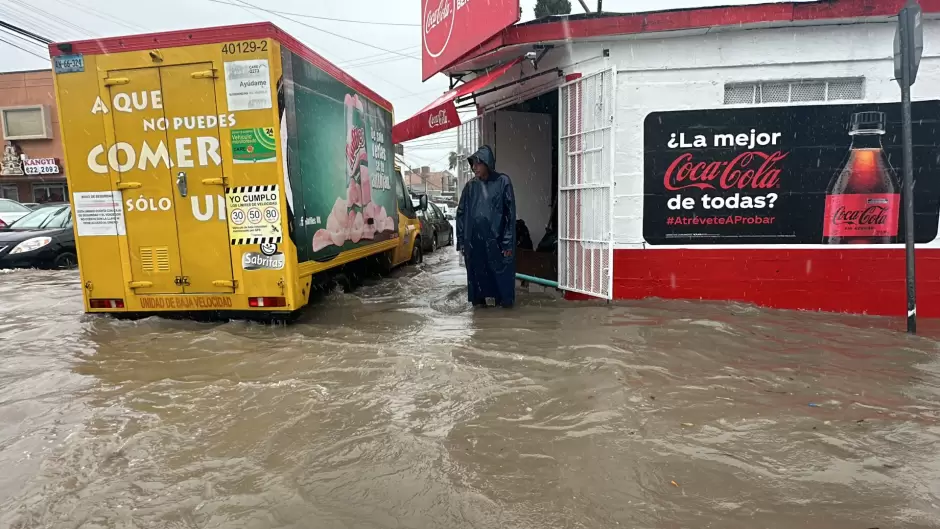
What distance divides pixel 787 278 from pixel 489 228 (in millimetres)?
3333

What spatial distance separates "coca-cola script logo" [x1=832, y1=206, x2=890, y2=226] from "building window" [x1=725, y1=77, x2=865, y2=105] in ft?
3.82

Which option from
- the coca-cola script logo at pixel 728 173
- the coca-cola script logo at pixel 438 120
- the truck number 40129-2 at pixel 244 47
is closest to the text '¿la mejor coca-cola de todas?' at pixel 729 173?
the coca-cola script logo at pixel 728 173

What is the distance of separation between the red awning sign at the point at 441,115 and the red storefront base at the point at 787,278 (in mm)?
2586

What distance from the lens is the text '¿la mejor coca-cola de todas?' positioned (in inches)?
215

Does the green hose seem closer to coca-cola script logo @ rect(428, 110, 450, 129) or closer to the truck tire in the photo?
coca-cola script logo @ rect(428, 110, 450, 129)

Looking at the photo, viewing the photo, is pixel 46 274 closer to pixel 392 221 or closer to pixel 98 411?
pixel 392 221

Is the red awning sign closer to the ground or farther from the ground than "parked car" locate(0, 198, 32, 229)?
farther from the ground

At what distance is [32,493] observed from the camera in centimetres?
243

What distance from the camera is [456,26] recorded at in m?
7.33

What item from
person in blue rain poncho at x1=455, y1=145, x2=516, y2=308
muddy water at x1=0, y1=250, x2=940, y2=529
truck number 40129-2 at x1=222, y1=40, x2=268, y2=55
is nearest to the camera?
muddy water at x1=0, y1=250, x2=940, y2=529

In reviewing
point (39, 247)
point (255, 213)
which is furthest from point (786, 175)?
point (39, 247)

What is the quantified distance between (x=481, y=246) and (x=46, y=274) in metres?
8.70

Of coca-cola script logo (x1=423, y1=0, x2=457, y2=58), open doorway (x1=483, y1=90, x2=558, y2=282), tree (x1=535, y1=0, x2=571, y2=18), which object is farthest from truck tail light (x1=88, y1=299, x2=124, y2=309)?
tree (x1=535, y1=0, x2=571, y2=18)

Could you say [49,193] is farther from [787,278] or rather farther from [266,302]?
[787,278]
